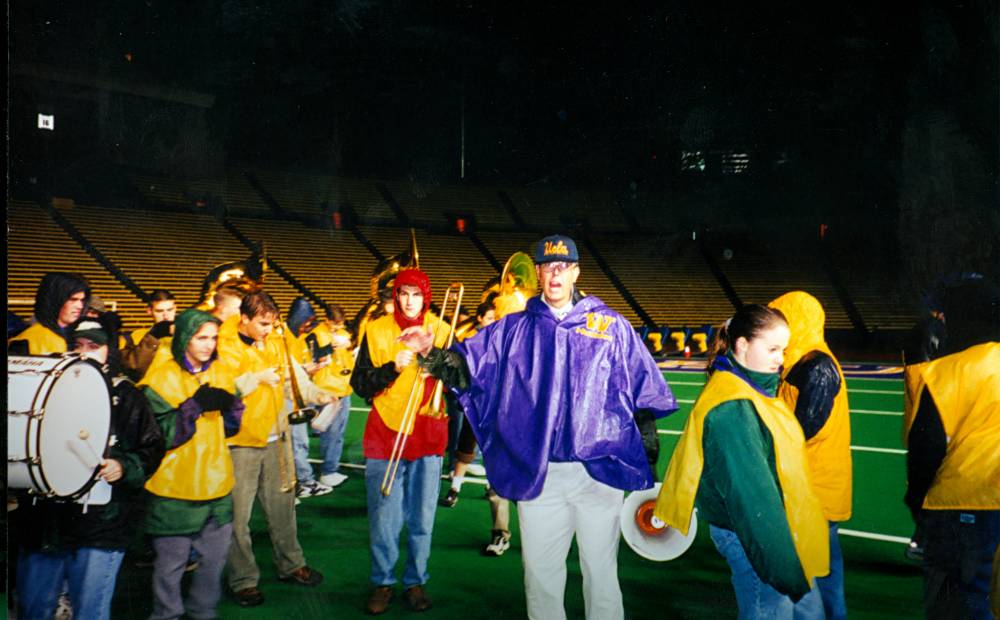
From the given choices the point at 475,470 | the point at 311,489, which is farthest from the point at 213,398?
the point at 475,470

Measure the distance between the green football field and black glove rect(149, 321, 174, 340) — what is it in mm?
1459

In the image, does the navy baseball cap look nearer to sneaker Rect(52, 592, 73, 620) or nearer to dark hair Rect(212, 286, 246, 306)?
dark hair Rect(212, 286, 246, 306)

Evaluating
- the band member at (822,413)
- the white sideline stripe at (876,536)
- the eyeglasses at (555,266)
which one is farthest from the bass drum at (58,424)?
the white sideline stripe at (876,536)

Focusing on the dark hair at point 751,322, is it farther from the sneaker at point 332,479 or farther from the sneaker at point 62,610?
the sneaker at point 332,479

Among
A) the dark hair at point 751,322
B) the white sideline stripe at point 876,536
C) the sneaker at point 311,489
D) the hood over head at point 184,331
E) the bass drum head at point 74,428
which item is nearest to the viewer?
the dark hair at point 751,322

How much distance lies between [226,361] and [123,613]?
1.45 metres

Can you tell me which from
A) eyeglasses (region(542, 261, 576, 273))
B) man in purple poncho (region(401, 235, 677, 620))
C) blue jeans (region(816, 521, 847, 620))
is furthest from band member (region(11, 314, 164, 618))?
blue jeans (region(816, 521, 847, 620))

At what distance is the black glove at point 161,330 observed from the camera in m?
4.77

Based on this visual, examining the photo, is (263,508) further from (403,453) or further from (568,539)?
(568,539)

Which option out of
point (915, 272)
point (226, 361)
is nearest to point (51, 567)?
point (226, 361)

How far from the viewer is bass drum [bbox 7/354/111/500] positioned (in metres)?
3.09

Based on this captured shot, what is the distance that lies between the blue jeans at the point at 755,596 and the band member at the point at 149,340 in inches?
138

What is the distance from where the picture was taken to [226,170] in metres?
5.35

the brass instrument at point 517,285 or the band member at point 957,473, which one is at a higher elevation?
the brass instrument at point 517,285
